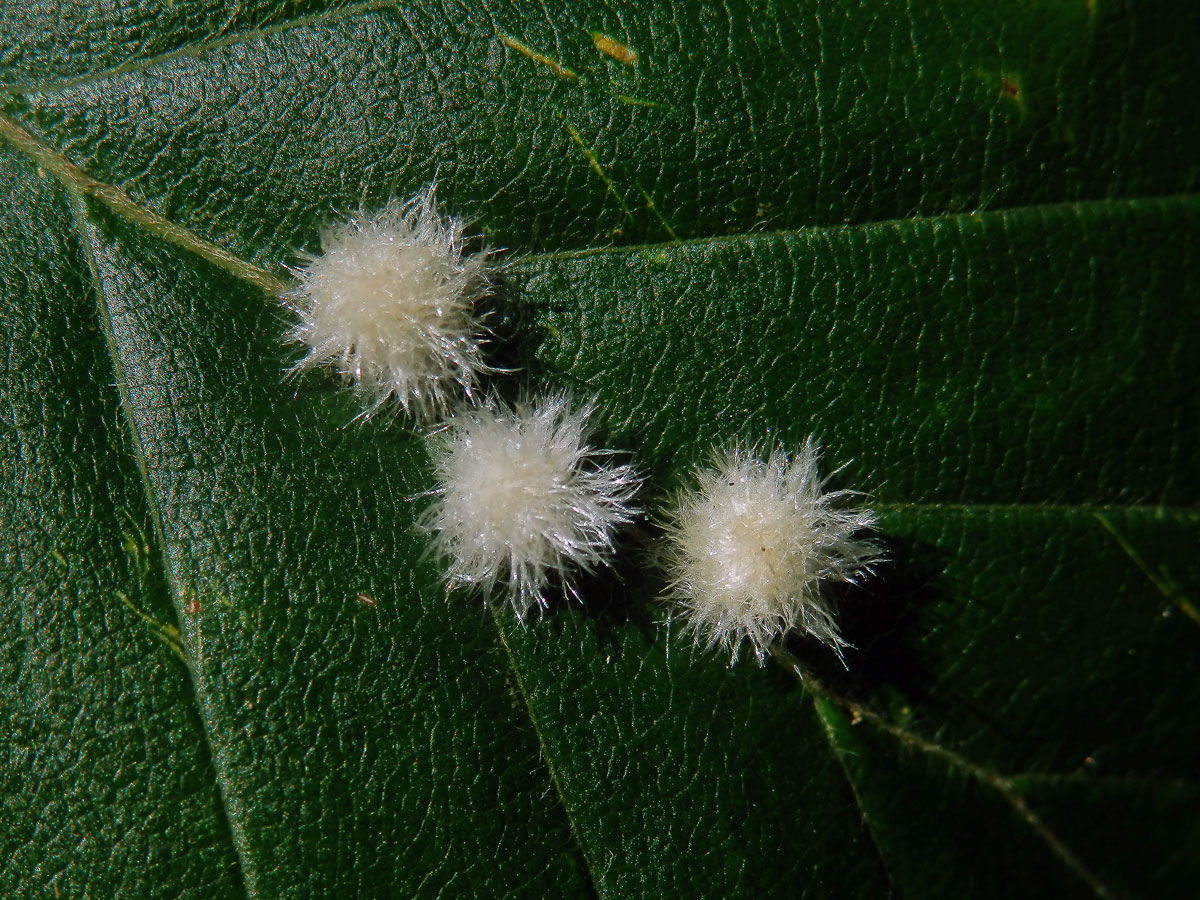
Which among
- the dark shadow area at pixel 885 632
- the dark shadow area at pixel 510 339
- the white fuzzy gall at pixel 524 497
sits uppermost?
the dark shadow area at pixel 510 339

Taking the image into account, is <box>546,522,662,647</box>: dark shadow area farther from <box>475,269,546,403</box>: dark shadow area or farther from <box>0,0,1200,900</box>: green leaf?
<box>475,269,546,403</box>: dark shadow area

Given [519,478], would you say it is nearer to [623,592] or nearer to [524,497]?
[524,497]

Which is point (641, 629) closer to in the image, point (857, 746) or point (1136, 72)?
point (857, 746)

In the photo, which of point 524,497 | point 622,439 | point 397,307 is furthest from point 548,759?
point 397,307

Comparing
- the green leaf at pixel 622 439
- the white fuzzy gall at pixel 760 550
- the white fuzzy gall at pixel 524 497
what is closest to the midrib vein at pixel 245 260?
the green leaf at pixel 622 439

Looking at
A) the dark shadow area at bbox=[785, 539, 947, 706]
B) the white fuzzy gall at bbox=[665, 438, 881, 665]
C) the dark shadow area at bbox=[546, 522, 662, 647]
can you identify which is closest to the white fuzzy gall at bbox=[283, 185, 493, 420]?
the dark shadow area at bbox=[546, 522, 662, 647]

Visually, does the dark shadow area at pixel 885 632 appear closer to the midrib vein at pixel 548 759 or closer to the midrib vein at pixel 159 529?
the midrib vein at pixel 548 759
